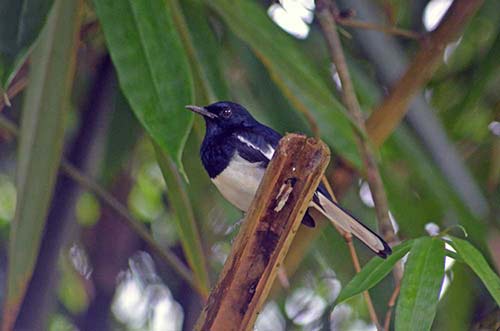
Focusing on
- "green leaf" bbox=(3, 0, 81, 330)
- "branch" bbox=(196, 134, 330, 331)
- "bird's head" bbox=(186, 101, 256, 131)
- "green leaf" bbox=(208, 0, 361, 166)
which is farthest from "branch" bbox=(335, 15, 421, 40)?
"branch" bbox=(196, 134, 330, 331)

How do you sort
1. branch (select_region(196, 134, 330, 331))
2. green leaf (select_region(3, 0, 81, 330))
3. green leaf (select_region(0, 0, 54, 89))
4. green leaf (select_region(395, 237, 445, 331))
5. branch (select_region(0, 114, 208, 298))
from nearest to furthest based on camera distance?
branch (select_region(196, 134, 330, 331)), green leaf (select_region(395, 237, 445, 331)), green leaf (select_region(0, 0, 54, 89)), green leaf (select_region(3, 0, 81, 330)), branch (select_region(0, 114, 208, 298))

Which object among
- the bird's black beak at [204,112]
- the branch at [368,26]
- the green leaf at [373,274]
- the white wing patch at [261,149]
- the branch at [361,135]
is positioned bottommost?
the green leaf at [373,274]

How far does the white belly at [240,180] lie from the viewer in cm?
224

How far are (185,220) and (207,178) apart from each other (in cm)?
54

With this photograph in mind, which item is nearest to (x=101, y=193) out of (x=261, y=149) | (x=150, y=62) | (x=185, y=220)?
(x=185, y=220)

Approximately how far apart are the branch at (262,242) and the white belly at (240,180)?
0.74 meters

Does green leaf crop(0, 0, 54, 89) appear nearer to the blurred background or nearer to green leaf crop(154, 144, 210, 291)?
the blurred background

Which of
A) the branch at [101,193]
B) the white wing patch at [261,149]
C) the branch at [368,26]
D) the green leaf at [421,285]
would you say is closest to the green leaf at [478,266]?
the green leaf at [421,285]

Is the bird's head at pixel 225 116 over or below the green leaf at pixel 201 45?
below

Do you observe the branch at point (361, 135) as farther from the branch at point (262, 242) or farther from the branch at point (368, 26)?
the branch at point (262, 242)

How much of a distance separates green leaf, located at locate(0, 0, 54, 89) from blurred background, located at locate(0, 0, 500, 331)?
20 millimetres

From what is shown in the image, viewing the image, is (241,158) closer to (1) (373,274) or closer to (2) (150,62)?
(2) (150,62)

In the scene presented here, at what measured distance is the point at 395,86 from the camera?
2.40 m

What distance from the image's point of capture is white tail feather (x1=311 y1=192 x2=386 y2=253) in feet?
6.86
